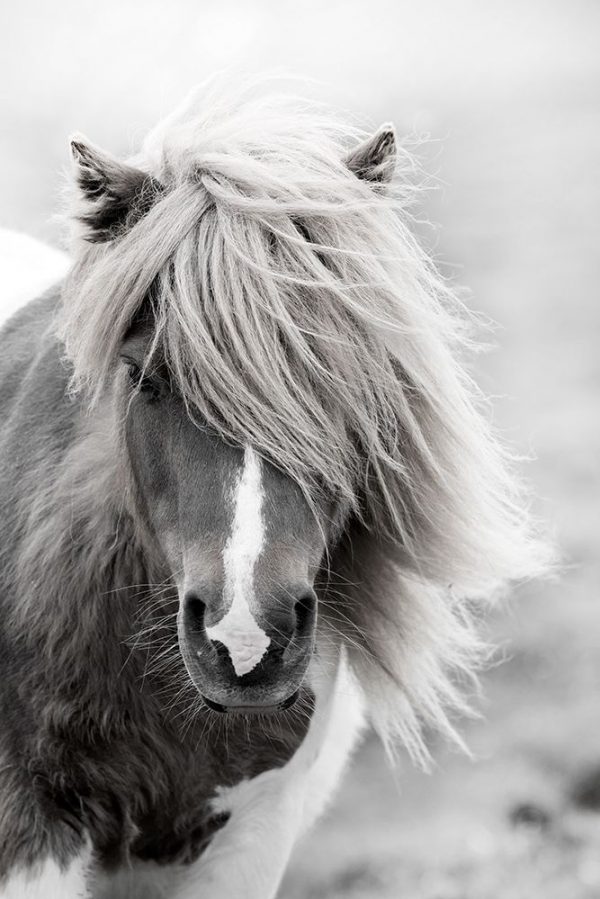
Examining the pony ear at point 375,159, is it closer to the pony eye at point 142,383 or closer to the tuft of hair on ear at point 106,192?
the tuft of hair on ear at point 106,192

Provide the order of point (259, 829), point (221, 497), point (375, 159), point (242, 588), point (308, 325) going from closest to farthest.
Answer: point (242, 588)
point (221, 497)
point (308, 325)
point (375, 159)
point (259, 829)

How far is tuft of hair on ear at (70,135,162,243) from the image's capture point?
211 cm

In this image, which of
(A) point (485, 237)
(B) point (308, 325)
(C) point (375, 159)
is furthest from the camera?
(A) point (485, 237)

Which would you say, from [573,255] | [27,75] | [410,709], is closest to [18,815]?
[410,709]

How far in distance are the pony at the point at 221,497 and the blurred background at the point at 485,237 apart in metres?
0.66

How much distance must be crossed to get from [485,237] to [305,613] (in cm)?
761

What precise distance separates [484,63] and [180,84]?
3.44 metres

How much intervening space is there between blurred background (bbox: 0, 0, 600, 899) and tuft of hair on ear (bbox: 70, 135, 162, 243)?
601 mm

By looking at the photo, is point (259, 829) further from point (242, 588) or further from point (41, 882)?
point (242, 588)

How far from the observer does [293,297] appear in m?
2.04

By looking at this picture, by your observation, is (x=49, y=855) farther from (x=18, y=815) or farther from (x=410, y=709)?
(x=410, y=709)

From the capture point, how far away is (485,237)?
358 inches

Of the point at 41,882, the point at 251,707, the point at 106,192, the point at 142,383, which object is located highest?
the point at 106,192

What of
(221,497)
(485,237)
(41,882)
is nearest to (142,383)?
(221,497)
